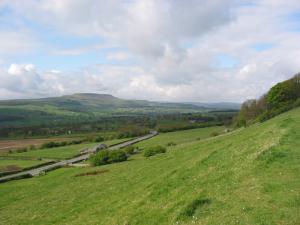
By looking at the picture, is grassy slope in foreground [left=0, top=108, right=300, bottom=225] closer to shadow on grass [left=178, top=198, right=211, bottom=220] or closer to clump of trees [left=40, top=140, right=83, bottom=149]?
shadow on grass [left=178, top=198, right=211, bottom=220]

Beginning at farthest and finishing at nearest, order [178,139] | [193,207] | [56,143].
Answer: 1. [56,143]
2. [178,139]
3. [193,207]

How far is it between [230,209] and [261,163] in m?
5.68

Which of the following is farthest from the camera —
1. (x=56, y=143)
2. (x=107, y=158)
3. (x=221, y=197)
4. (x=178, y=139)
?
(x=56, y=143)

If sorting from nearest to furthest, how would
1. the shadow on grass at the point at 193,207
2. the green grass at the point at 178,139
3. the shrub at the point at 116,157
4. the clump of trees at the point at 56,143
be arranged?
the shadow on grass at the point at 193,207 → the shrub at the point at 116,157 → the green grass at the point at 178,139 → the clump of trees at the point at 56,143

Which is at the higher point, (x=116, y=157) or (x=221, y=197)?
(x=221, y=197)

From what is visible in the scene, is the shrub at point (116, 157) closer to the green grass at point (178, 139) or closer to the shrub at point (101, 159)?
the shrub at point (101, 159)

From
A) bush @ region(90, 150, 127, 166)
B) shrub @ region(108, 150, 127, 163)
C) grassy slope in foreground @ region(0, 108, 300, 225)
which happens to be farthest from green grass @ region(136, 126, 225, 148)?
grassy slope in foreground @ region(0, 108, 300, 225)

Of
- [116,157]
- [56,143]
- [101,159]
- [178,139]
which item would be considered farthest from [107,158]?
[56,143]

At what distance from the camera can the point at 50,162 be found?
9931cm

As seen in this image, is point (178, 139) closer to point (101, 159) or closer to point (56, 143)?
point (56, 143)

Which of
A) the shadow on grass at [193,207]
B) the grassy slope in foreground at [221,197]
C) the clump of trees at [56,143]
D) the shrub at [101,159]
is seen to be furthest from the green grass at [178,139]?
the shadow on grass at [193,207]

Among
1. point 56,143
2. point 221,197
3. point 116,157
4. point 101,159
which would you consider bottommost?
point 56,143

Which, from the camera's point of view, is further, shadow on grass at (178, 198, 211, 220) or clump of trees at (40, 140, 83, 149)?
clump of trees at (40, 140, 83, 149)

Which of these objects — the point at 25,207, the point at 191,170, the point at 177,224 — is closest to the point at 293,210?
the point at 177,224
